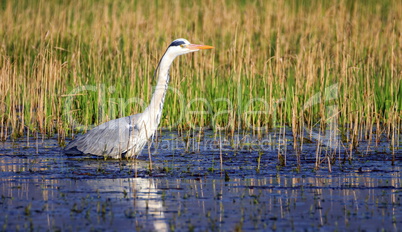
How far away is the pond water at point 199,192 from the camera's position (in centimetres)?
500

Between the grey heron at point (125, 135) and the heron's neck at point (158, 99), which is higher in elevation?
the heron's neck at point (158, 99)

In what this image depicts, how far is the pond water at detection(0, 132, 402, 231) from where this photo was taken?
16.4 ft

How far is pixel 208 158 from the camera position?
8.00 metres

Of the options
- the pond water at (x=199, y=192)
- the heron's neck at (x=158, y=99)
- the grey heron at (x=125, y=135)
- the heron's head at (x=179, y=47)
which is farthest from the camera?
the heron's head at (x=179, y=47)

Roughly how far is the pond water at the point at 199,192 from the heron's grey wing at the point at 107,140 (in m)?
0.17

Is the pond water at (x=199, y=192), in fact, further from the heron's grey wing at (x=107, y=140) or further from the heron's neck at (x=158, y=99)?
the heron's neck at (x=158, y=99)

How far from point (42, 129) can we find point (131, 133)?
2014 millimetres

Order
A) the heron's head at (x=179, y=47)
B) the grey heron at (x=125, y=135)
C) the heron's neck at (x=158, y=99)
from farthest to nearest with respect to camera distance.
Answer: the heron's head at (x=179, y=47) → the heron's neck at (x=158, y=99) → the grey heron at (x=125, y=135)

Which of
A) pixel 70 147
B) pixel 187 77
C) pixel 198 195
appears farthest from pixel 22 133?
pixel 198 195

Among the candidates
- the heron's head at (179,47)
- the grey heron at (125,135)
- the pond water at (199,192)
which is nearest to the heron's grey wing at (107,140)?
the grey heron at (125,135)

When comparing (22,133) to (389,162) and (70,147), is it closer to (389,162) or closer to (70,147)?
(70,147)

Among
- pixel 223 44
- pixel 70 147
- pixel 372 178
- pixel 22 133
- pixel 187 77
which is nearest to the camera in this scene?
pixel 372 178

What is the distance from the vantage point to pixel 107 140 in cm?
853

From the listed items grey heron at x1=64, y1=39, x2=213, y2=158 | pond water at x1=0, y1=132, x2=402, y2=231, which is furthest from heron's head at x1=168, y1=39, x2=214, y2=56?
pond water at x1=0, y1=132, x2=402, y2=231
